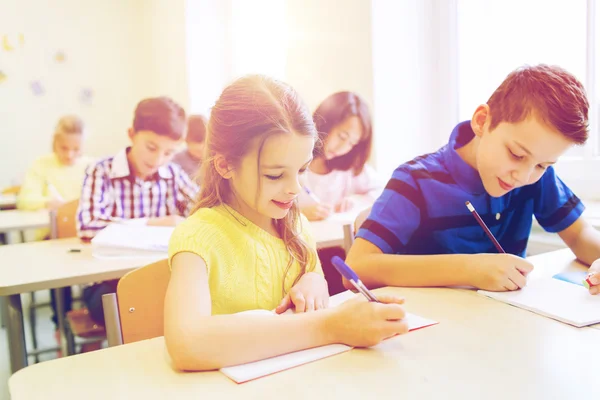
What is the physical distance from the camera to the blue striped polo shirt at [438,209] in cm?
120

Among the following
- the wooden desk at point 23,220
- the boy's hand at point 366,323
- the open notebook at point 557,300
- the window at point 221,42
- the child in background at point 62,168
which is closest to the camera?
the boy's hand at point 366,323

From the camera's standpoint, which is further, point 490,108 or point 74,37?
point 74,37

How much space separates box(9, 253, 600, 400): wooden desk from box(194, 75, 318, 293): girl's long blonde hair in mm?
326

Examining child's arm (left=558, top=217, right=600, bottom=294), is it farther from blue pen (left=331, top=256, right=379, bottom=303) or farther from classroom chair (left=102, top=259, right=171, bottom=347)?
classroom chair (left=102, top=259, right=171, bottom=347)

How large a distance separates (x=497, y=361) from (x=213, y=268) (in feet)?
1.54

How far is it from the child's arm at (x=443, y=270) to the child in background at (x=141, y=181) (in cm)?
109

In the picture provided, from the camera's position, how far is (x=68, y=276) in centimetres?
144

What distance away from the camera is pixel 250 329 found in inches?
28.9

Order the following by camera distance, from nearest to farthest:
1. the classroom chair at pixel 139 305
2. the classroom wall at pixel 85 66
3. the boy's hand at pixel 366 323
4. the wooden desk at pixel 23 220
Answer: the boy's hand at pixel 366 323
the classroom chair at pixel 139 305
the wooden desk at pixel 23 220
the classroom wall at pixel 85 66

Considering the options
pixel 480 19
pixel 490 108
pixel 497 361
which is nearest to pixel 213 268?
pixel 497 361

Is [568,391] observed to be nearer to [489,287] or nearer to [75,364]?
[489,287]

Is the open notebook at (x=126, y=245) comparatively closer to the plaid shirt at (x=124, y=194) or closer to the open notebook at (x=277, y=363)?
the plaid shirt at (x=124, y=194)

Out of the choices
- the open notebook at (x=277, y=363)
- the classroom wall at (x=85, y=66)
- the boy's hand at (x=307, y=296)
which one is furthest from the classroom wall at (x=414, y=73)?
the classroom wall at (x=85, y=66)

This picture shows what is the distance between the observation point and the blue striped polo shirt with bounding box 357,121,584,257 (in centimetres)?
120
